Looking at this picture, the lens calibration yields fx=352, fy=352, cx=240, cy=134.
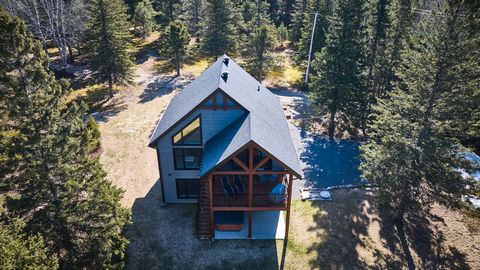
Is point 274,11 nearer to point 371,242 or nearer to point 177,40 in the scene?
point 177,40

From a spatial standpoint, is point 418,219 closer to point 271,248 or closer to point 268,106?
point 271,248

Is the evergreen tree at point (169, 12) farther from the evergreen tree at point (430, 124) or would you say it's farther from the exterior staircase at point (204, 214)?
the evergreen tree at point (430, 124)

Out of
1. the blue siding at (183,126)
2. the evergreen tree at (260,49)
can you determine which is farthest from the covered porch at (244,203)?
the evergreen tree at (260,49)

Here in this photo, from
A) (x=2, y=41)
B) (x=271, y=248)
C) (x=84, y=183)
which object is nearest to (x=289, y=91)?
(x=271, y=248)

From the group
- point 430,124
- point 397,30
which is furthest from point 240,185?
point 397,30

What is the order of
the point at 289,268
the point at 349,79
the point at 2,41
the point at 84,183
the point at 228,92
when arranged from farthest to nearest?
the point at 349,79
the point at 228,92
the point at 289,268
the point at 84,183
the point at 2,41

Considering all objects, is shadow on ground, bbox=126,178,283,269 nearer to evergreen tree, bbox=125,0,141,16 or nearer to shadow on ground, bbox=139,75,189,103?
shadow on ground, bbox=139,75,189,103

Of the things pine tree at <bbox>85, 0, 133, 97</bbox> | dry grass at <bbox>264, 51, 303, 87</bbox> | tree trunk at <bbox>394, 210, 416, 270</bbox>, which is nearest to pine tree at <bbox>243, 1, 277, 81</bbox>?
dry grass at <bbox>264, 51, 303, 87</bbox>
